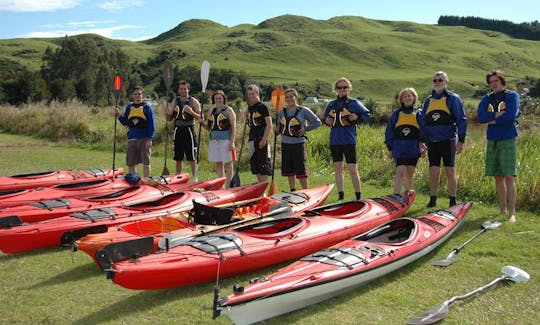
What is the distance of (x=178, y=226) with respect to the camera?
17.3 feet

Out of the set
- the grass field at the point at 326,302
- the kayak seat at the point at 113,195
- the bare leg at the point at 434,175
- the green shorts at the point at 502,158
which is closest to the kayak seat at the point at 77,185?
the kayak seat at the point at 113,195

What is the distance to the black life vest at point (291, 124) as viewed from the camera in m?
7.12

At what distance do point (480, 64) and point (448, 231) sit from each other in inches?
4053

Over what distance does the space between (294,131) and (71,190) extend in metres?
3.49

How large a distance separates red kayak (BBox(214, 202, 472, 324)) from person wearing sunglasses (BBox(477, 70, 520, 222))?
1.30 m

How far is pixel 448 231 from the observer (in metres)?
5.31

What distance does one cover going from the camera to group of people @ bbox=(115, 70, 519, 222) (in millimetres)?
5957

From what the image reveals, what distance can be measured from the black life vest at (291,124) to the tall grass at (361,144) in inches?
110

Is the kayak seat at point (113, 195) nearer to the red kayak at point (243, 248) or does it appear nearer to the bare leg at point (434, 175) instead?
the red kayak at point (243, 248)

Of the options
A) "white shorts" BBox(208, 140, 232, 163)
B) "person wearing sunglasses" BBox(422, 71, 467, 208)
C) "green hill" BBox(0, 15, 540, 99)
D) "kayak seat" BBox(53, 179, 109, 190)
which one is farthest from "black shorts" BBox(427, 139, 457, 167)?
"green hill" BBox(0, 15, 540, 99)

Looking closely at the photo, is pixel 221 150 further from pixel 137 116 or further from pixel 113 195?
pixel 113 195

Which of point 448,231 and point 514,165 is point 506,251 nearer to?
point 448,231

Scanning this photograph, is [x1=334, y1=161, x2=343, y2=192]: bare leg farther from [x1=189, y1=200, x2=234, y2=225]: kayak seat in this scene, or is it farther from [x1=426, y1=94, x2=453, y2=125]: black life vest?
[x1=189, y1=200, x2=234, y2=225]: kayak seat

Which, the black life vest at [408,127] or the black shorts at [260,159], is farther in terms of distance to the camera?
the black shorts at [260,159]
